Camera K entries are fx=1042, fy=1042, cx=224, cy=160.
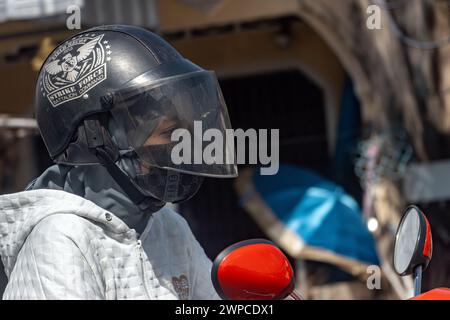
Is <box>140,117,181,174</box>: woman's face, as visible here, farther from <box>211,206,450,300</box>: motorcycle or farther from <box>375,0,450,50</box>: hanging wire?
<box>375,0,450,50</box>: hanging wire

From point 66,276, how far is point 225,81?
694 cm

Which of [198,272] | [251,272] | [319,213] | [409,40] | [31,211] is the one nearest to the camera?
[251,272]

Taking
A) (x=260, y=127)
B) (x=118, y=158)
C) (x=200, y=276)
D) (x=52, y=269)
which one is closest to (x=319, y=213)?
(x=260, y=127)

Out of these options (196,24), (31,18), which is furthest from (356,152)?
(31,18)

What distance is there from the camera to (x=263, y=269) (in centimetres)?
218

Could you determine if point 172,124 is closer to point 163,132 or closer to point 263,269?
point 163,132

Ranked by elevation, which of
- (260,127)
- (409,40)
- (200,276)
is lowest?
(200,276)

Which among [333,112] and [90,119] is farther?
[333,112]

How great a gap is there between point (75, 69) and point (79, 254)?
0.47m

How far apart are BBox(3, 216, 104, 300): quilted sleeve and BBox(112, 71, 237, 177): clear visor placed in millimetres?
279

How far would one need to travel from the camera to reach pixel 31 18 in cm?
682

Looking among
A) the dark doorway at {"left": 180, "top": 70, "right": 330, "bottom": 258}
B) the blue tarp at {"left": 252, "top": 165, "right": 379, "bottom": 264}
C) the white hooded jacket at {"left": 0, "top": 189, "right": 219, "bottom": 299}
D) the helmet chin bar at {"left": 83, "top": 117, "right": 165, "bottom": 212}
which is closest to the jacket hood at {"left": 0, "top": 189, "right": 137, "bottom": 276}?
the white hooded jacket at {"left": 0, "top": 189, "right": 219, "bottom": 299}

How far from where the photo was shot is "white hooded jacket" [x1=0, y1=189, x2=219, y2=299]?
218 centimetres
